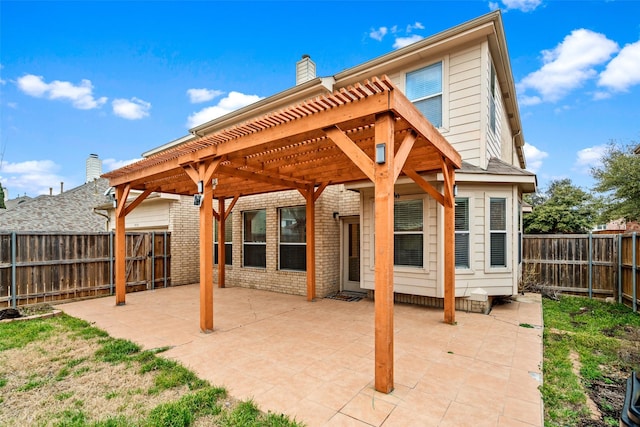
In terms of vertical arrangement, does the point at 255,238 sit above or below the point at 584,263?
above

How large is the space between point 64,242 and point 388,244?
8.44 metres

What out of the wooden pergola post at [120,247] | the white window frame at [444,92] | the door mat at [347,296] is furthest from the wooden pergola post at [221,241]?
the white window frame at [444,92]

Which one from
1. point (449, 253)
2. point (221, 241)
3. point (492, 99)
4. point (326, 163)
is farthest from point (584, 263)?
point (221, 241)

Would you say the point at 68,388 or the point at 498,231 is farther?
the point at 498,231

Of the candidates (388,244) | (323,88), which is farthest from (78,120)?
(388,244)

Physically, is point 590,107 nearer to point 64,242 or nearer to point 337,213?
point 337,213

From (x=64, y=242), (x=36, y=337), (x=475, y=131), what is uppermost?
(x=475, y=131)

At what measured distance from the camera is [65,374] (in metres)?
3.64

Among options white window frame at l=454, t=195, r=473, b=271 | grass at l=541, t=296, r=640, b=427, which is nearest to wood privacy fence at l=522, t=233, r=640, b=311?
grass at l=541, t=296, r=640, b=427

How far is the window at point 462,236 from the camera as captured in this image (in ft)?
20.5

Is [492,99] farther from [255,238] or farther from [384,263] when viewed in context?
[255,238]

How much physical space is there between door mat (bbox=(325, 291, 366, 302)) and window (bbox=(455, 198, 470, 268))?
268 centimetres

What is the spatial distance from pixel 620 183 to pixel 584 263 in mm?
6934

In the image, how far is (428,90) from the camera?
6973 mm
